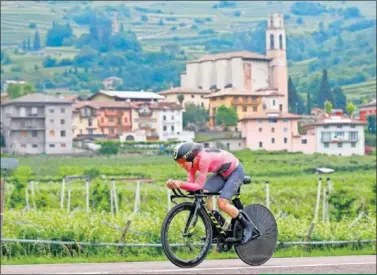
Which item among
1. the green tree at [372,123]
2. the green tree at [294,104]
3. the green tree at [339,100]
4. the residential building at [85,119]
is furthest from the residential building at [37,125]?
the green tree at [339,100]

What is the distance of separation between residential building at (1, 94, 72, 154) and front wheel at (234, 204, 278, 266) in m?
121

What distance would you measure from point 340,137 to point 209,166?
113386mm

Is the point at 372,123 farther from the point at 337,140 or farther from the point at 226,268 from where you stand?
the point at 226,268

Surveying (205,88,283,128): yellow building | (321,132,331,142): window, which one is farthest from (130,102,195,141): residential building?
(321,132,331,142): window

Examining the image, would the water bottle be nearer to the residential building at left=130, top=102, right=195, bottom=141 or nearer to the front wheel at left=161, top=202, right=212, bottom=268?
the front wheel at left=161, top=202, right=212, bottom=268

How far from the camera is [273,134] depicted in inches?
4176

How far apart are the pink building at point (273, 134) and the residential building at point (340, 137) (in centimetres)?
151

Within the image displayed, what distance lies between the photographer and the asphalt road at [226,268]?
28.6 m

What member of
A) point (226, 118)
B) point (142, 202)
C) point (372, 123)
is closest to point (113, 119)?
point (226, 118)

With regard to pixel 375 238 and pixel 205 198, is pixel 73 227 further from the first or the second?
pixel 205 198

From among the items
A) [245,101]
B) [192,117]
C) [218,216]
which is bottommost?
[218,216]

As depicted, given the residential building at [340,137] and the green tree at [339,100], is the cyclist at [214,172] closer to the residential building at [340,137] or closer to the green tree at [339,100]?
the residential building at [340,137]

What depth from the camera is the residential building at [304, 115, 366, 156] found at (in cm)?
10734

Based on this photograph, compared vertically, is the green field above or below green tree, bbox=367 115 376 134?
below
